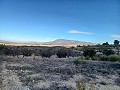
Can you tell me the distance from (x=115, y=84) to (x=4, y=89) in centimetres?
709

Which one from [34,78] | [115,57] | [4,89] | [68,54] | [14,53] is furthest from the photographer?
[68,54]

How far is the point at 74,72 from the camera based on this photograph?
16.7 meters

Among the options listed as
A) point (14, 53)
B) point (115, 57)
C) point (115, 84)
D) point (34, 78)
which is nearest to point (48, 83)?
point (34, 78)

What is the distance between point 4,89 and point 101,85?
5.93m

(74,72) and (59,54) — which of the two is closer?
(74,72)

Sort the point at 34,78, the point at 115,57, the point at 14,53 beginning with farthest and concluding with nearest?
1. the point at 14,53
2. the point at 115,57
3. the point at 34,78

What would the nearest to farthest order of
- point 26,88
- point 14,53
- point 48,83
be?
point 26,88 < point 48,83 < point 14,53

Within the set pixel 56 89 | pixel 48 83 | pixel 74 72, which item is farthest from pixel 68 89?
pixel 74 72

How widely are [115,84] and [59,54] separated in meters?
24.0

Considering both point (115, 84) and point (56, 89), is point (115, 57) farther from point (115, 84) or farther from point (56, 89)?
point (56, 89)

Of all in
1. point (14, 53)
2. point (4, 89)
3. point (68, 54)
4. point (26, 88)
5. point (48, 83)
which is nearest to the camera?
point (4, 89)

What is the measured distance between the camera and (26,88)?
11141mm

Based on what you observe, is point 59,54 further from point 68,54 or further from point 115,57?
point 115,57

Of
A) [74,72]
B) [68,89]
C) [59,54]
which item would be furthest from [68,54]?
[68,89]
